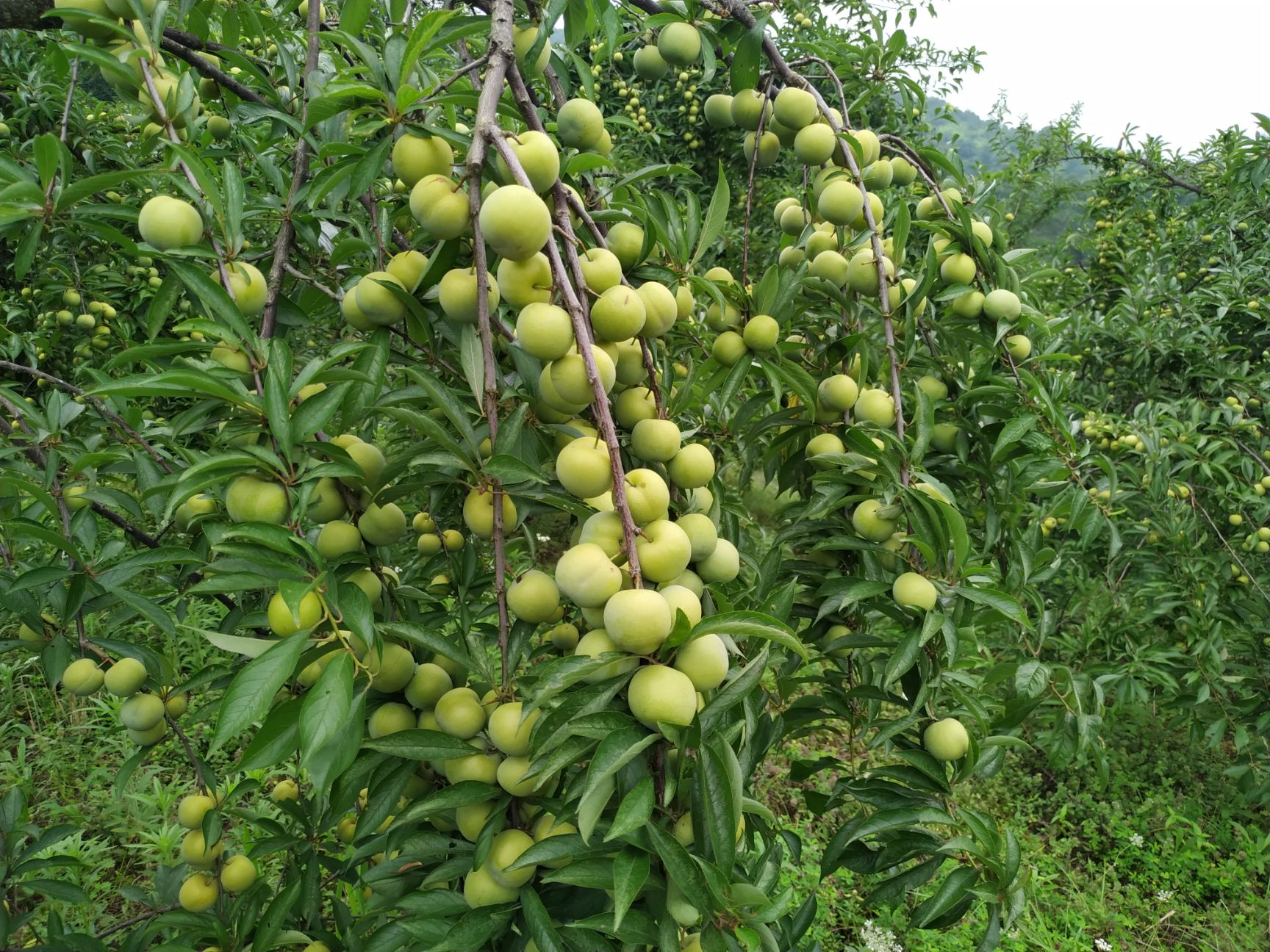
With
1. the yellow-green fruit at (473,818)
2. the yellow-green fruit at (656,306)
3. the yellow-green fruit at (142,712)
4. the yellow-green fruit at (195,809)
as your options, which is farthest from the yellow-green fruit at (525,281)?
the yellow-green fruit at (195,809)

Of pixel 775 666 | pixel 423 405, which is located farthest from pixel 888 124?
pixel 423 405

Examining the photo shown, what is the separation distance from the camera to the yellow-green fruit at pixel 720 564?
101cm

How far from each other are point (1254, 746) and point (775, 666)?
289cm

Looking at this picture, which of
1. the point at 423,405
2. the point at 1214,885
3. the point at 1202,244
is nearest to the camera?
the point at 423,405

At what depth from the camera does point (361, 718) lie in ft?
2.73

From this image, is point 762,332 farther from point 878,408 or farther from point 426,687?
point 426,687

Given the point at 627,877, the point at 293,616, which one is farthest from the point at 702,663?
the point at 293,616

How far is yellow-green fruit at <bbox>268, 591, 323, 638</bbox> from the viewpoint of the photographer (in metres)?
0.83

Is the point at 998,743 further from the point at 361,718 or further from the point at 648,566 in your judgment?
the point at 361,718

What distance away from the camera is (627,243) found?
1156 mm

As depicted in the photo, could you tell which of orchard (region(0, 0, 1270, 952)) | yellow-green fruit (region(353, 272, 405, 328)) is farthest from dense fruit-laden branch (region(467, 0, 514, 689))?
yellow-green fruit (region(353, 272, 405, 328))

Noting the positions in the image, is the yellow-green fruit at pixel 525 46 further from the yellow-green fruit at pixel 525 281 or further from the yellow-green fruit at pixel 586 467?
the yellow-green fruit at pixel 586 467

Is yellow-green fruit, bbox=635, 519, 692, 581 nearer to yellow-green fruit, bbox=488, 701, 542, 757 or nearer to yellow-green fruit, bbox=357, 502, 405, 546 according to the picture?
yellow-green fruit, bbox=488, 701, 542, 757

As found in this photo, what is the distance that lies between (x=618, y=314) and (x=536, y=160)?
0.71ft
